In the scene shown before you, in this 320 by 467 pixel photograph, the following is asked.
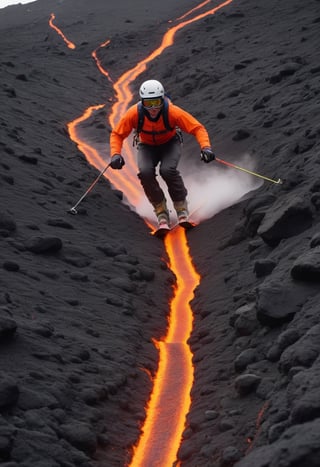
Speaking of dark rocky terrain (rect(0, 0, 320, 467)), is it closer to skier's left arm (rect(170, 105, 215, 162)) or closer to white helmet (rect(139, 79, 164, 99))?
skier's left arm (rect(170, 105, 215, 162))

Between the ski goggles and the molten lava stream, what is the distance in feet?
8.83

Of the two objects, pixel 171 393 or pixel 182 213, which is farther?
pixel 182 213

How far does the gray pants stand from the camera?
34.9ft

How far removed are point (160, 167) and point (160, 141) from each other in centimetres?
37

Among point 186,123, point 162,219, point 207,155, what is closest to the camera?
point 207,155

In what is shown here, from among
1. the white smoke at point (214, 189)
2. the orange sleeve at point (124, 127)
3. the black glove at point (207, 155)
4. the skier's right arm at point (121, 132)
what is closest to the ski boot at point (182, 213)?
the white smoke at point (214, 189)

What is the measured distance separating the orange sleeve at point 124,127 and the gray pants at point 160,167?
11.3 inches

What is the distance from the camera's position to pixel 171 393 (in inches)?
236

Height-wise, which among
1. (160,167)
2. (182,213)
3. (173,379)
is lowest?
(173,379)

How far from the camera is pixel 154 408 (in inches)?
228

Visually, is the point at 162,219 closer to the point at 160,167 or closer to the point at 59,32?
the point at 160,167

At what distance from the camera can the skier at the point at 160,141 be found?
1030 centimetres

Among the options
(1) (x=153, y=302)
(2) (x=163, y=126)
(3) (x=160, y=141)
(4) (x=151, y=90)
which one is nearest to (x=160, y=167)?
(3) (x=160, y=141)

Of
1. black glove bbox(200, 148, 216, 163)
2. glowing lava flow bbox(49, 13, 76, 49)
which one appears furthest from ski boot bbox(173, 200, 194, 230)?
glowing lava flow bbox(49, 13, 76, 49)
